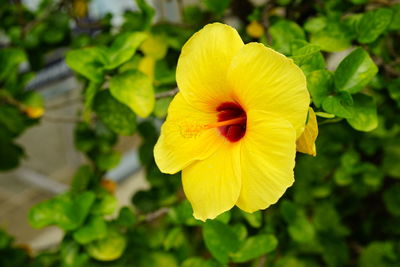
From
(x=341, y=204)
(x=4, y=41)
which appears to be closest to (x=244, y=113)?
(x=341, y=204)

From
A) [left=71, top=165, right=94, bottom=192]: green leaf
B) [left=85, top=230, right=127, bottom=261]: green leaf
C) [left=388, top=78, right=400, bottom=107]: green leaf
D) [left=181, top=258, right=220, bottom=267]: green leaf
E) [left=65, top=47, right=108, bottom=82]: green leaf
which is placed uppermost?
[left=65, top=47, right=108, bottom=82]: green leaf

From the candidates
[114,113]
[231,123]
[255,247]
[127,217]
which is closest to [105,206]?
[127,217]

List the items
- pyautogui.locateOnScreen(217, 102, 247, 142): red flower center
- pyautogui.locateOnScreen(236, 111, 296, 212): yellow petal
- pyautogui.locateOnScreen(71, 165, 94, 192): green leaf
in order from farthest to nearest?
pyautogui.locateOnScreen(71, 165, 94, 192): green leaf
pyautogui.locateOnScreen(217, 102, 247, 142): red flower center
pyautogui.locateOnScreen(236, 111, 296, 212): yellow petal

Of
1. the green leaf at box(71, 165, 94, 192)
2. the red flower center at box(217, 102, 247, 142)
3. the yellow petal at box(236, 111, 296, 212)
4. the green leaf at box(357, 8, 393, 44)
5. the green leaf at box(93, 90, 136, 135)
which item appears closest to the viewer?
the yellow petal at box(236, 111, 296, 212)

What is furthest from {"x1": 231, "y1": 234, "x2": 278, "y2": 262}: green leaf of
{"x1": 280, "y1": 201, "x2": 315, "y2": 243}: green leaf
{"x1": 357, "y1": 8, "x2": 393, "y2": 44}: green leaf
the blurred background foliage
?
{"x1": 357, "y1": 8, "x2": 393, "y2": 44}: green leaf

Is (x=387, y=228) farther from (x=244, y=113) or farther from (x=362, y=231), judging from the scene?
(x=244, y=113)

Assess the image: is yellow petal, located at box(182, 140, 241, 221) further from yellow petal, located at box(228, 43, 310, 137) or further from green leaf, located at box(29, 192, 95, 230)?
green leaf, located at box(29, 192, 95, 230)

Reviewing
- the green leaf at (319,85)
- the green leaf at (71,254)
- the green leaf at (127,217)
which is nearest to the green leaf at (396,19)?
the green leaf at (319,85)
